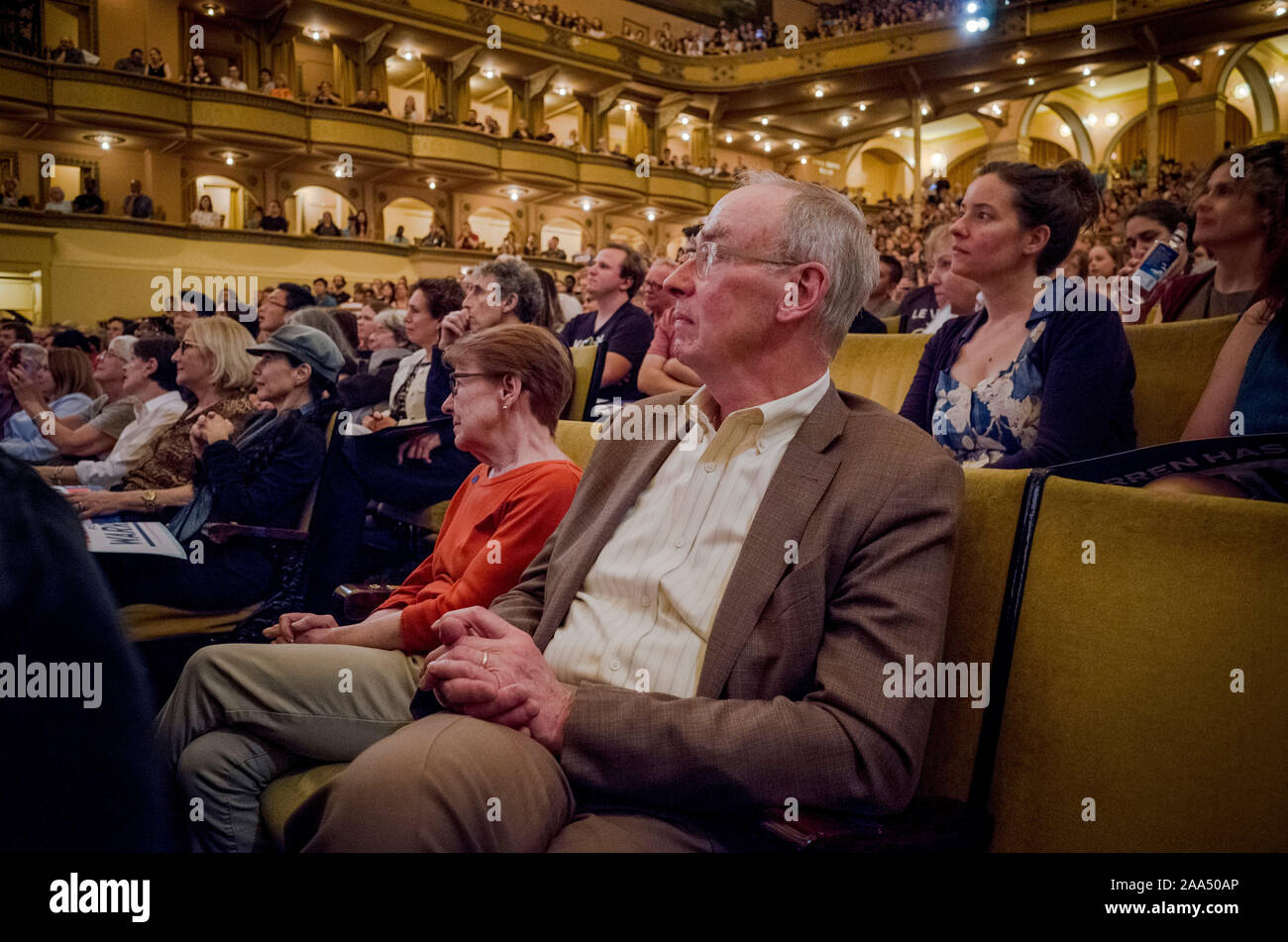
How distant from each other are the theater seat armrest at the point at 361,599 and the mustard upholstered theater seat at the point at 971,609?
1.18m

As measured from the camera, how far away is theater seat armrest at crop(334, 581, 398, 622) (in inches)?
75.6

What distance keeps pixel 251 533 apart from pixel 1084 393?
6.69 ft

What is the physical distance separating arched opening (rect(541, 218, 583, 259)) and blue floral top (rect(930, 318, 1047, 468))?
18.4 m

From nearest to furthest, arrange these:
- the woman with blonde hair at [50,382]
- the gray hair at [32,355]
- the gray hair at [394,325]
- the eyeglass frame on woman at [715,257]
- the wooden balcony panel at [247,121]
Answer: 1. the eyeglass frame on woman at [715,257]
2. the woman with blonde hair at [50,382]
3. the gray hair at [32,355]
4. the gray hair at [394,325]
5. the wooden balcony panel at [247,121]

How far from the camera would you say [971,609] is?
117cm

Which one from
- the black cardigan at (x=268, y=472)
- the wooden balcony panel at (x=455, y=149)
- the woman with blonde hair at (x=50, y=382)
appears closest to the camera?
the black cardigan at (x=268, y=472)

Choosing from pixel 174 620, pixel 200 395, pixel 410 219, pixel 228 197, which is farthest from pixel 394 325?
pixel 410 219

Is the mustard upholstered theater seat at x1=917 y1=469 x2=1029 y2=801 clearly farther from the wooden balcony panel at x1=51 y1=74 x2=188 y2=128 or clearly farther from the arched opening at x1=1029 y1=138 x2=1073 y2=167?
the arched opening at x1=1029 y1=138 x2=1073 y2=167

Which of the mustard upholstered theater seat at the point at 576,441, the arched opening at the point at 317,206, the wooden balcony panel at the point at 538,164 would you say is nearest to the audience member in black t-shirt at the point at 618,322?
the mustard upholstered theater seat at the point at 576,441

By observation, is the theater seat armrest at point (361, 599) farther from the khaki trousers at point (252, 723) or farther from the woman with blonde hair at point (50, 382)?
the woman with blonde hair at point (50, 382)

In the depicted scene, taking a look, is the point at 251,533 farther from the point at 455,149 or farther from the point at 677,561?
the point at 455,149

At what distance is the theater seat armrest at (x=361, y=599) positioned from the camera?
192 centimetres
